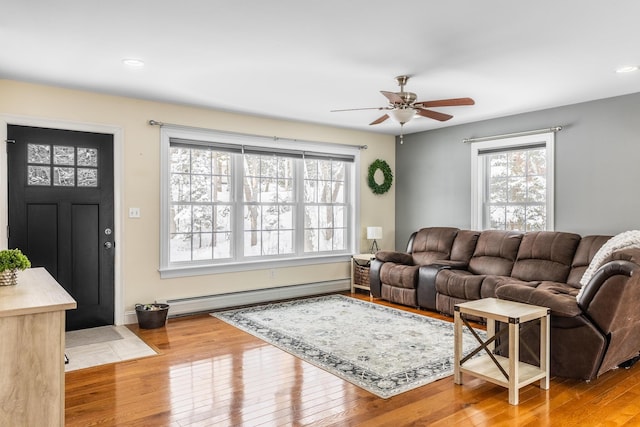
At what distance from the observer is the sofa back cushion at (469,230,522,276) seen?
525 centimetres

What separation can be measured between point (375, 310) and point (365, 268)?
111 centimetres

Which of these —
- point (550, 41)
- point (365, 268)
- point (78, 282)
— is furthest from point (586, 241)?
point (78, 282)

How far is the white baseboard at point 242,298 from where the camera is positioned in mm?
5137

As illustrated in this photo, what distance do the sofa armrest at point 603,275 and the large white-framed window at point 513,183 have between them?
239 centimetres

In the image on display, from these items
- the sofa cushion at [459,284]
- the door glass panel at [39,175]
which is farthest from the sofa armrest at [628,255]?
the door glass panel at [39,175]

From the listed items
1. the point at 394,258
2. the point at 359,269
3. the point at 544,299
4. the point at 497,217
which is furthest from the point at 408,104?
the point at 359,269

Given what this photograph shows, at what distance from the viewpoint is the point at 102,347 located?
13.1 ft

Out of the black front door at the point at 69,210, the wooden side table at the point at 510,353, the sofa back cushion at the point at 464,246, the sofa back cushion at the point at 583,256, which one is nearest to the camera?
the wooden side table at the point at 510,353

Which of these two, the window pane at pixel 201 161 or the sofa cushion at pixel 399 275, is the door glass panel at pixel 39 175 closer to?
the window pane at pixel 201 161

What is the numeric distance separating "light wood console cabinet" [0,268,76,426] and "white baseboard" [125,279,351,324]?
298cm


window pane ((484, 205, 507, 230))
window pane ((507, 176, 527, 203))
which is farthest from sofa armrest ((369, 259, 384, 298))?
window pane ((507, 176, 527, 203))

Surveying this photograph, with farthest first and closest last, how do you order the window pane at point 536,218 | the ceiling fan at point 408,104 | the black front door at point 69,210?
the window pane at point 536,218
the black front door at point 69,210
the ceiling fan at point 408,104

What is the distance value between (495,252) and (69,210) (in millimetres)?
4767

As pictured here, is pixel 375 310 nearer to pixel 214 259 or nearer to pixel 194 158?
pixel 214 259
